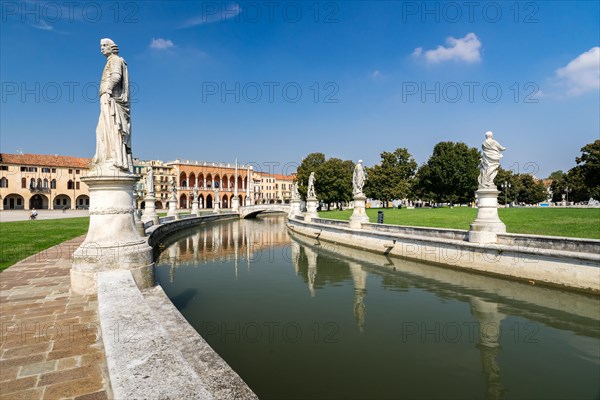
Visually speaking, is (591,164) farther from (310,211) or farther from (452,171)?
(310,211)

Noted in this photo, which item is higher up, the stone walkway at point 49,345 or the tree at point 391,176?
the tree at point 391,176

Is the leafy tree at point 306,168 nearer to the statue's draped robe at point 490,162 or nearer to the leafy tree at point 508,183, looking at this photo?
the leafy tree at point 508,183

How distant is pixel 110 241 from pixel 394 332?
578 centimetres

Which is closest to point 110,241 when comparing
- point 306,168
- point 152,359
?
point 152,359

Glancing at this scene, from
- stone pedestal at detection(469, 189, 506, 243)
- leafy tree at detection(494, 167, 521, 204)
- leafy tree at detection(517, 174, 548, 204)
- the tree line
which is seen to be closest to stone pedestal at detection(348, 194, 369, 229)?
stone pedestal at detection(469, 189, 506, 243)

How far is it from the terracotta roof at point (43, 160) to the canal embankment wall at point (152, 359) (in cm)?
7323

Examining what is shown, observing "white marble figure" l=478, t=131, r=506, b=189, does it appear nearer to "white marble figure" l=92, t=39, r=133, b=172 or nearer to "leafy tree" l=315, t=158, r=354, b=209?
"white marble figure" l=92, t=39, r=133, b=172

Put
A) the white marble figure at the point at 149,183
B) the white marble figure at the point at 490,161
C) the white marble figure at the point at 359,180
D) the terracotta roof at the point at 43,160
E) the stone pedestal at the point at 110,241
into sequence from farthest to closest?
the terracotta roof at the point at 43,160 → the white marble figure at the point at 149,183 → the white marble figure at the point at 359,180 → the white marble figure at the point at 490,161 → the stone pedestal at the point at 110,241

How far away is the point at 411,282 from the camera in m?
11.7

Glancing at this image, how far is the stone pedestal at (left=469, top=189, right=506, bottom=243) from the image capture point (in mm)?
12414

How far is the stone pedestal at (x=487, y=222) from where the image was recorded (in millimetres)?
12414

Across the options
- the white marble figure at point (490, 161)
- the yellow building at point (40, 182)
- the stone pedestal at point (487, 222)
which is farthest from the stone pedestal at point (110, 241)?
the yellow building at point (40, 182)

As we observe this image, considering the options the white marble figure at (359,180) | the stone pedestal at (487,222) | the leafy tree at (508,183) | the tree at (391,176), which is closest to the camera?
the stone pedestal at (487,222)

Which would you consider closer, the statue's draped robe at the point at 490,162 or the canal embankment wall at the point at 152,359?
the canal embankment wall at the point at 152,359
